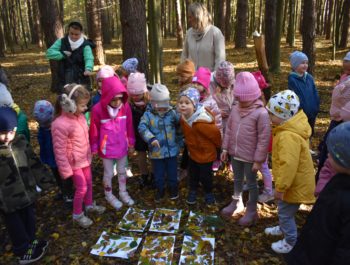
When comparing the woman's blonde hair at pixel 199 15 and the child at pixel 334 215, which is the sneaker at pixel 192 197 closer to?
the child at pixel 334 215

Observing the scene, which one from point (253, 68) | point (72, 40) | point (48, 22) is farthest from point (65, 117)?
point (253, 68)

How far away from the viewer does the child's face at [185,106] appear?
381 centimetres

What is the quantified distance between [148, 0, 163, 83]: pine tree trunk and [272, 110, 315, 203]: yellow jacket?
12.9 feet

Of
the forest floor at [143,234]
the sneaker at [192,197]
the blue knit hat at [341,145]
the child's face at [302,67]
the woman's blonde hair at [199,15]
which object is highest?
the woman's blonde hair at [199,15]

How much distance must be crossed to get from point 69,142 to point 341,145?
9.22 feet

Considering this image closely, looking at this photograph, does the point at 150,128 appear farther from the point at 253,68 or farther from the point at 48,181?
the point at 253,68

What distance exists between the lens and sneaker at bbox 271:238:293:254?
3.35m

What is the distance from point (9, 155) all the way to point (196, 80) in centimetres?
240

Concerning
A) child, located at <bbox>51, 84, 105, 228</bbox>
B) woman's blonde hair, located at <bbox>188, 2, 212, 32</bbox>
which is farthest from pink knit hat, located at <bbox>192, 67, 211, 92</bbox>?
child, located at <bbox>51, 84, 105, 228</bbox>

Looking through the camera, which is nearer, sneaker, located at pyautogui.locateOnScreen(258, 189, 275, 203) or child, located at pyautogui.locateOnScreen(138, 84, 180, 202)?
child, located at pyautogui.locateOnScreen(138, 84, 180, 202)

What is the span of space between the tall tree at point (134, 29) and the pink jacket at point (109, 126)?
237 centimetres

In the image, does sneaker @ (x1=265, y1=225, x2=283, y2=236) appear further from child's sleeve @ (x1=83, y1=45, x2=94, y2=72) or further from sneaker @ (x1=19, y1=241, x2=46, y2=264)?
child's sleeve @ (x1=83, y1=45, x2=94, y2=72)

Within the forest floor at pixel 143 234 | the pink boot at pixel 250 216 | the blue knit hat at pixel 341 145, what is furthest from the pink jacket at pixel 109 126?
the blue knit hat at pixel 341 145

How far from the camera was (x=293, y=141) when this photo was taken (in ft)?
9.62
